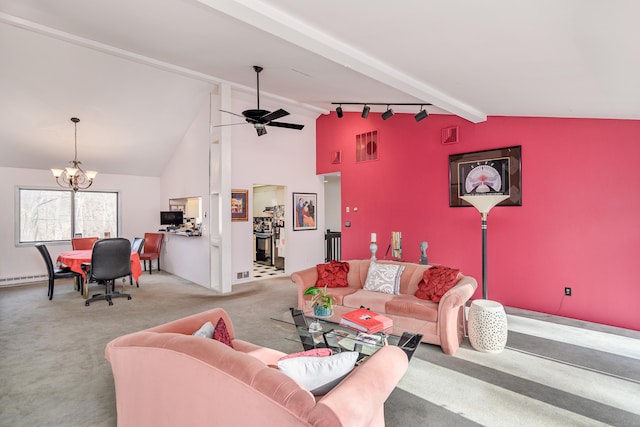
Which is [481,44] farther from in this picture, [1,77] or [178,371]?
[1,77]

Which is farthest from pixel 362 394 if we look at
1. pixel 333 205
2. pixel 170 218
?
pixel 333 205

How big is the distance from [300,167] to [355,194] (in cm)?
151

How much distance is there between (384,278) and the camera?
3.99 m

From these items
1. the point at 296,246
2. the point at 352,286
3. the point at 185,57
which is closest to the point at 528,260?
the point at 352,286

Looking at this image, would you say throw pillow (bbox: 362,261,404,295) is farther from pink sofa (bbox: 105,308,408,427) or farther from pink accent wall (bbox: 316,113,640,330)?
pink sofa (bbox: 105,308,408,427)

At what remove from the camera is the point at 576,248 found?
3977 millimetres

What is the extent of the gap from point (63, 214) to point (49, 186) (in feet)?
2.15

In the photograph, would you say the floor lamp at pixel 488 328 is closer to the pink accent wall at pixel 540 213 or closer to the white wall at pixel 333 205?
the pink accent wall at pixel 540 213

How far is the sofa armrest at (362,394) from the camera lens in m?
1.10

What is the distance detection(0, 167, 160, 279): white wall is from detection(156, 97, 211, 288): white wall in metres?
0.47

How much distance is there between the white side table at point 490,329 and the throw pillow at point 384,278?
38.7 inches

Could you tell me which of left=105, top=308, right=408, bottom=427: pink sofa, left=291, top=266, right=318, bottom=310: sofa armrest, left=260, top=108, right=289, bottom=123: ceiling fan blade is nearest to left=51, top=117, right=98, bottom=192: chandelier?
left=260, top=108, right=289, bottom=123: ceiling fan blade

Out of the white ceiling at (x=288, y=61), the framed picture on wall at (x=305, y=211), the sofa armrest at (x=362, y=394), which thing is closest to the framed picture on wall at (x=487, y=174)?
the white ceiling at (x=288, y=61)

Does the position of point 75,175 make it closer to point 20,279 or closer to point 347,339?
point 20,279
